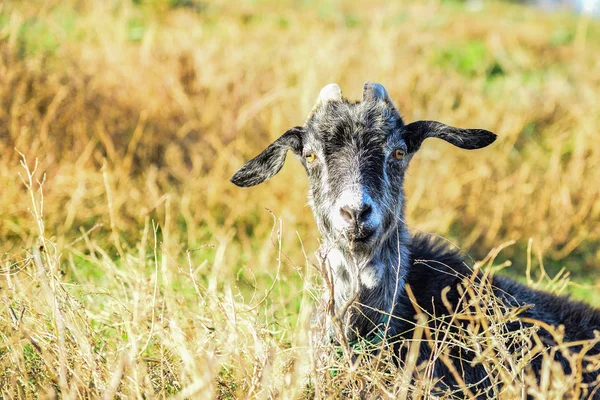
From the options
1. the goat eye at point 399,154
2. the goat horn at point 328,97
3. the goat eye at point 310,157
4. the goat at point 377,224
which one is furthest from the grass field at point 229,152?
the goat eye at point 399,154

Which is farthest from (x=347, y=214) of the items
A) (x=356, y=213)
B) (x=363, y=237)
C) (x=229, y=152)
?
(x=229, y=152)

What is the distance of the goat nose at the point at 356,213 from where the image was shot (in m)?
3.60

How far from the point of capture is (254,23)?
46.1 ft

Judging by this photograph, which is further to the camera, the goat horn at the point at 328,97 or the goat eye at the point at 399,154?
the goat horn at the point at 328,97

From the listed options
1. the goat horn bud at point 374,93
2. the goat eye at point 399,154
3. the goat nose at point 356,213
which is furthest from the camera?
the goat horn bud at point 374,93

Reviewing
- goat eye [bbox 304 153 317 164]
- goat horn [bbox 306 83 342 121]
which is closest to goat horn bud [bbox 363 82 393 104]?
goat horn [bbox 306 83 342 121]

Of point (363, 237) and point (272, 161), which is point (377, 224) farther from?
point (272, 161)

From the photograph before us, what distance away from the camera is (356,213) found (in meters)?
3.61

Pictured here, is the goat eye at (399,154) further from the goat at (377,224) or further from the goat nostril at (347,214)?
the goat nostril at (347,214)

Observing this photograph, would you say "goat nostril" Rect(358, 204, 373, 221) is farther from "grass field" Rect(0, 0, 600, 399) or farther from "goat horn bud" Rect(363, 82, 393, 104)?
"grass field" Rect(0, 0, 600, 399)

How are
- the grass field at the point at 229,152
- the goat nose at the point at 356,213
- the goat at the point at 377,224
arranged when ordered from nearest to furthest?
the goat nose at the point at 356,213
the goat at the point at 377,224
the grass field at the point at 229,152

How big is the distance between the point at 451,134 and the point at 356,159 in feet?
2.61

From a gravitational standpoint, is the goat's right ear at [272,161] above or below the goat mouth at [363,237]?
above

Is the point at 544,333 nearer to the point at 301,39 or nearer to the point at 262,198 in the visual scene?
the point at 262,198
